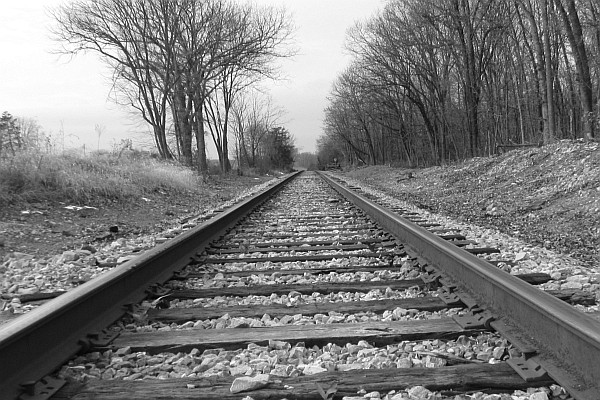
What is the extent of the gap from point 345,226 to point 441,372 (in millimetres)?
4882

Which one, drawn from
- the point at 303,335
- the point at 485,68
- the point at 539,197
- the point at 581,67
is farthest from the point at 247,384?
the point at 485,68

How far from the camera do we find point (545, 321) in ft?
7.20

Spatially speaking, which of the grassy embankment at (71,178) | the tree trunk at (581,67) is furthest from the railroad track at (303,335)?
the tree trunk at (581,67)

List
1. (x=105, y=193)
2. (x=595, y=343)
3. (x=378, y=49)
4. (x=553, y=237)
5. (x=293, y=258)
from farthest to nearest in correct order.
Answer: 1. (x=378, y=49)
2. (x=105, y=193)
3. (x=553, y=237)
4. (x=293, y=258)
5. (x=595, y=343)

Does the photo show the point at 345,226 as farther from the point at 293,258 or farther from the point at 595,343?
the point at 595,343

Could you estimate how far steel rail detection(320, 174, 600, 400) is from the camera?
6.02 ft

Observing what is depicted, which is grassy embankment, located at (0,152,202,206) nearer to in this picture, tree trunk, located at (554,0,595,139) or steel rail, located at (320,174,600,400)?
steel rail, located at (320,174,600,400)

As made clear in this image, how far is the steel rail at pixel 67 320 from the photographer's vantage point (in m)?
2.06

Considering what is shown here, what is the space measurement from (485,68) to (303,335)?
81.6ft

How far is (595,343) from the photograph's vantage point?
1.79 meters

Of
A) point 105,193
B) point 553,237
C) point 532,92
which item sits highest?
point 532,92

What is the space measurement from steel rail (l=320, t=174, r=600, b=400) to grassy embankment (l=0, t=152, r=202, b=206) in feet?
22.7

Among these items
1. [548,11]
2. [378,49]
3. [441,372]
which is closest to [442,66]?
[378,49]

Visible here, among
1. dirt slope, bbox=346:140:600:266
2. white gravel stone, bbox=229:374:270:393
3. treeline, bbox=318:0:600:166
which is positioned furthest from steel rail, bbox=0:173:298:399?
treeline, bbox=318:0:600:166
